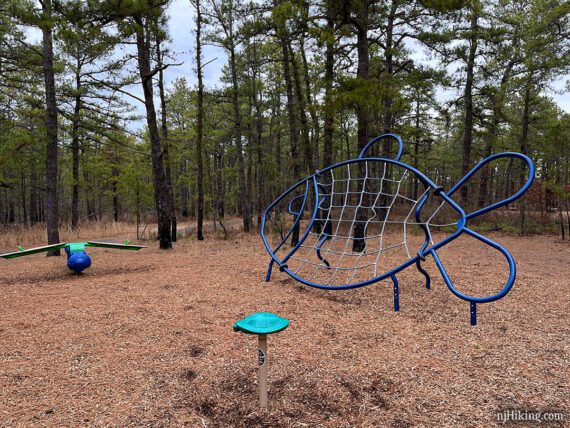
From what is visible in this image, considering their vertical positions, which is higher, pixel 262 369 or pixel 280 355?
pixel 262 369

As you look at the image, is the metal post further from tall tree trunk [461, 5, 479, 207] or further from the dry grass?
tall tree trunk [461, 5, 479, 207]

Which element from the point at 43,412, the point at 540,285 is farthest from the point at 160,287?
the point at 540,285

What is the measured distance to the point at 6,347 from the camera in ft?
9.44

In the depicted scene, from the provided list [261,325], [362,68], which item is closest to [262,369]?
[261,325]

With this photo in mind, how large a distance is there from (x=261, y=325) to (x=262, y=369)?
0.87 feet

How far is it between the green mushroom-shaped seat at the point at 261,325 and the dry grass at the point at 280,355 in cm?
50

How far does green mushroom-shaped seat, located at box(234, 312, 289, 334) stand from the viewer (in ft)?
6.11

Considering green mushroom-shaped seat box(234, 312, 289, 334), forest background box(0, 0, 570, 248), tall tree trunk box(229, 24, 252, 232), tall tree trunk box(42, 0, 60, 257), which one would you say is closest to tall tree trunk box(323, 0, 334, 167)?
forest background box(0, 0, 570, 248)

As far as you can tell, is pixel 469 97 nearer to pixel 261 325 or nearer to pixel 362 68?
pixel 362 68

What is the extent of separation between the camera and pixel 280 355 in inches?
106

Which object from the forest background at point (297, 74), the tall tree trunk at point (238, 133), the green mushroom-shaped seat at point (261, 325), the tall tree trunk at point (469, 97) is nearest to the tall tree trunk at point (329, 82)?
the forest background at point (297, 74)

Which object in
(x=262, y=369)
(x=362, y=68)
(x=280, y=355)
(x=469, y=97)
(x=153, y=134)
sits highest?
(x=469, y=97)

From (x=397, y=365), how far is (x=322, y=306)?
4.78 feet

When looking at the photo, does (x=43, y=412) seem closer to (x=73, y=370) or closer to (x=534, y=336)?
(x=73, y=370)
